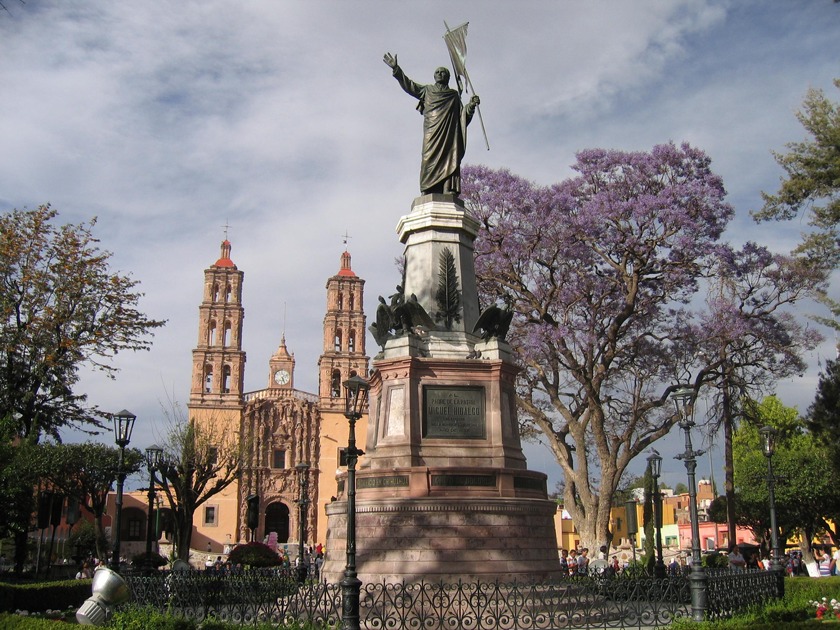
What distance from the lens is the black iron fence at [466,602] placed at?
10250 mm

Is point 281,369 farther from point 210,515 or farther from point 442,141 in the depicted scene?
point 442,141

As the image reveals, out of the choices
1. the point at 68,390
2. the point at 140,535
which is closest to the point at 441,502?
the point at 68,390

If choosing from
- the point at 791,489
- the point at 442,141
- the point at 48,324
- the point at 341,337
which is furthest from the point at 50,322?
the point at 341,337

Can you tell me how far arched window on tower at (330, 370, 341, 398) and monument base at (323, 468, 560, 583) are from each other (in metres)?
58.5

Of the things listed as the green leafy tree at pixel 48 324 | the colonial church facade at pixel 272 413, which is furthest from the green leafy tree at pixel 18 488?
the colonial church facade at pixel 272 413

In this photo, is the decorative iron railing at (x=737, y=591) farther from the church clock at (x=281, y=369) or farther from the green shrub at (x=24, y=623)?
the church clock at (x=281, y=369)

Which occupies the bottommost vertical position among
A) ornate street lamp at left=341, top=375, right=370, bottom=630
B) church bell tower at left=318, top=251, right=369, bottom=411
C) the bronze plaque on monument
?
ornate street lamp at left=341, top=375, right=370, bottom=630

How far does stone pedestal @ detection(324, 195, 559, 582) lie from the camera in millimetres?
11898

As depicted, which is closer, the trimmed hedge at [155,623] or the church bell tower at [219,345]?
the trimmed hedge at [155,623]

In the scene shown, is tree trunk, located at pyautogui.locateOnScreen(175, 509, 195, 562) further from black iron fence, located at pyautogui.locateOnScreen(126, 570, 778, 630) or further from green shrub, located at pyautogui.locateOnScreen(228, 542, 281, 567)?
black iron fence, located at pyautogui.locateOnScreen(126, 570, 778, 630)

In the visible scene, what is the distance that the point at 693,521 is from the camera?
39.7 feet

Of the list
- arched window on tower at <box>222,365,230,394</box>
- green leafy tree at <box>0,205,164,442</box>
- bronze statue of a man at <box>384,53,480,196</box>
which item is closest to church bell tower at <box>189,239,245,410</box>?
arched window on tower at <box>222,365,230,394</box>

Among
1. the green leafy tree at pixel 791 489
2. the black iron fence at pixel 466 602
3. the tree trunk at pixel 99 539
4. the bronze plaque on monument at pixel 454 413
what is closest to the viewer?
the black iron fence at pixel 466 602

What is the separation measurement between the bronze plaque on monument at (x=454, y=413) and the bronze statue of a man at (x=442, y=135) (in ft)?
14.5
